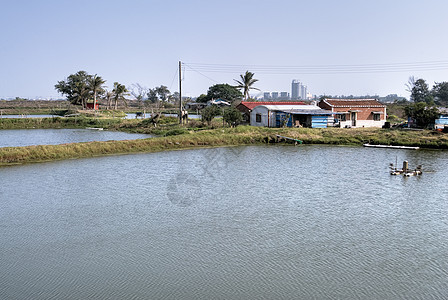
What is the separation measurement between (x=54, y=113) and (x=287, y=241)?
58229mm

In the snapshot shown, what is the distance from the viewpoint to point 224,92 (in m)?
68.8

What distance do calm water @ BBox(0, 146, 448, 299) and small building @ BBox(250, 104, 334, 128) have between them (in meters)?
15.9

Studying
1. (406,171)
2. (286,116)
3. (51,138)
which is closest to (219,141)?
(286,116)

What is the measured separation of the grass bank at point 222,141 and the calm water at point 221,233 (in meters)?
2.30

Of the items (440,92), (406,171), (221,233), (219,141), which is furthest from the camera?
(440,92)

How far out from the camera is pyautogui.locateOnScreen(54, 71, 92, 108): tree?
6794 centimetres

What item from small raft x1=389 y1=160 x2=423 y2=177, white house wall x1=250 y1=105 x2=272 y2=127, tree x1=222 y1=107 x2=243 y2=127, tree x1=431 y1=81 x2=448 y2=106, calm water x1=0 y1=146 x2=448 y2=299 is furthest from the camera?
tree x1=431 y1=81 x2=448 y2=106

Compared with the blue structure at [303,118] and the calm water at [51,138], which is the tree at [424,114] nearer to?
the blue structure at [303,118]

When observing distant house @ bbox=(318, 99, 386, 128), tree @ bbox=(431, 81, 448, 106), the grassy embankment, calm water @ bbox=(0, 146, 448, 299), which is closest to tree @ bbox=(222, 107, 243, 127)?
the grassy embankment

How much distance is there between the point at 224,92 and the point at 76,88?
2446 centimetres

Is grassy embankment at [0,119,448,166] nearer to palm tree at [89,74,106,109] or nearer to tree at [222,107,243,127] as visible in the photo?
tree at [222,107,243,127]

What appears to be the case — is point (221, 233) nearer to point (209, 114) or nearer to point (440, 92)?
point (209, 114)

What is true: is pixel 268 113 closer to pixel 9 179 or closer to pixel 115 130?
pixel 115 130

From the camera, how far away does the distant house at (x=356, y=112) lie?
132 ft
